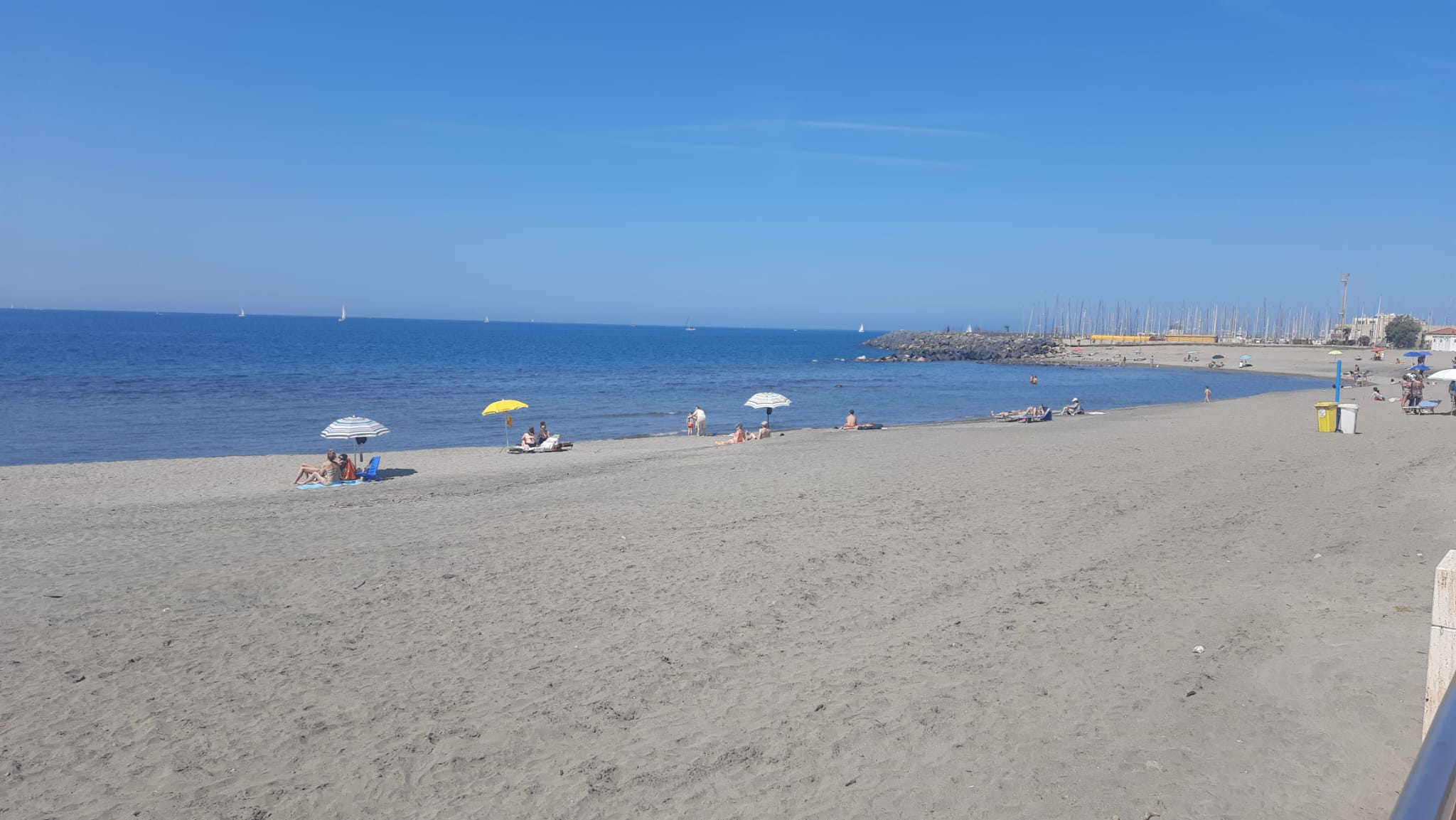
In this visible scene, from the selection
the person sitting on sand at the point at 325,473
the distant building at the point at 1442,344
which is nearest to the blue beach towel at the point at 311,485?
the person sitting on sand at the point at 325,473

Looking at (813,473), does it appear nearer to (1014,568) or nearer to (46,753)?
(1014,568)

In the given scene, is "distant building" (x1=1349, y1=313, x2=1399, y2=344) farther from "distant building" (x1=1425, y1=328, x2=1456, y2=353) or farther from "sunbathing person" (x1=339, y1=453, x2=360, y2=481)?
"sunbathing person" (x1=339, y1=453, x2=360, y2=481)

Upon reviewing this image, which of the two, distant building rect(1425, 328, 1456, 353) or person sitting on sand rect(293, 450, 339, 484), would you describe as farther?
distant building rect(1425, 328, 1456, 353)

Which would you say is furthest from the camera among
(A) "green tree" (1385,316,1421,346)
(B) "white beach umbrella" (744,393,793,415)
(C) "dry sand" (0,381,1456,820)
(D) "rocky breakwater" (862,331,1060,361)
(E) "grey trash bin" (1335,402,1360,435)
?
(D) "rocky breakwater" (862,331,1060,361)

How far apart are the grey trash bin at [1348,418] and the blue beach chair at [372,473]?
22.6m

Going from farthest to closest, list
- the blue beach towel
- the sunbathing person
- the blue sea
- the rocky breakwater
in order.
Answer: the rocky breakwater, the blue sea, the sunbathing person, the blue beach towel

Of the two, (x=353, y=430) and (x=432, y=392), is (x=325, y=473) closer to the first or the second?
(x=353, y=430)

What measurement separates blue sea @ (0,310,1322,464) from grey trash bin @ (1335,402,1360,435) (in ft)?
52.9

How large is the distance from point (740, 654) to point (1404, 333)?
11030 cm

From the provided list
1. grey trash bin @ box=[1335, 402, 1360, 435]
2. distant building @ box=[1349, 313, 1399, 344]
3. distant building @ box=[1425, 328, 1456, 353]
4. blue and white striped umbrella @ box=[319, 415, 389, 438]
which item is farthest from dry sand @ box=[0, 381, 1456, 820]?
distant building @ box=[1349, 313, 1399, 344]

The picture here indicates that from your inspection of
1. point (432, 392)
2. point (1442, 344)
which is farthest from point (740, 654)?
point (1442, 344)

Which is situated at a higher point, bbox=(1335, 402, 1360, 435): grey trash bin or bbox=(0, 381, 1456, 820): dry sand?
bbox=(1335, 402, 1360, 435): grey trash bin

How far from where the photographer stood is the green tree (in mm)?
92000

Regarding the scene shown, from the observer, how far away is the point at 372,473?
1942 cm
